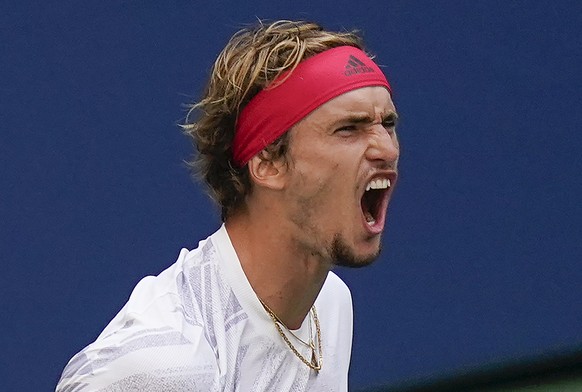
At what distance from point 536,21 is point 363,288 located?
0.76 m

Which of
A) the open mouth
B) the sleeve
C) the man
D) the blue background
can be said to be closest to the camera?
the sleeve

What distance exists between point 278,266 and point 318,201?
0.13 metres

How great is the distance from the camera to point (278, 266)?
99.4 inches

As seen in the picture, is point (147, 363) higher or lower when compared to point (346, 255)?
lower

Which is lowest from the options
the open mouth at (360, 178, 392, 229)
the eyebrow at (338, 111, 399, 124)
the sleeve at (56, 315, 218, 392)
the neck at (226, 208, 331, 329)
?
the sleeve at (56, 315, 218, 392)

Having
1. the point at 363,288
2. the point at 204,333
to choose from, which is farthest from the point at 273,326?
the point at 363,288

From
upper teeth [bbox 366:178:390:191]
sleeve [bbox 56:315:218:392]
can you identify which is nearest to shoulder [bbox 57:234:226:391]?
sleeve [bbox 56:315:218:392]

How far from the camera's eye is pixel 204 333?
2.38 metres

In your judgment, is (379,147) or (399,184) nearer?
(379,147)

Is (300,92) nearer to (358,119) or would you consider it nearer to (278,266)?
(358,119)

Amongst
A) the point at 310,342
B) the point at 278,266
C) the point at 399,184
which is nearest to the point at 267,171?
the point at 278,266

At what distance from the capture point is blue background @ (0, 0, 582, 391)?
3.56m

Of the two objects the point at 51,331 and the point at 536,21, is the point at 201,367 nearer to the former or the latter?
the point at 51,331

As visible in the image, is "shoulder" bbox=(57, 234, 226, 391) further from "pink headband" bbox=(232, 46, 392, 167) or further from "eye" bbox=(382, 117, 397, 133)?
"eye" bbox=(382, 117, 397, 133)
